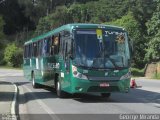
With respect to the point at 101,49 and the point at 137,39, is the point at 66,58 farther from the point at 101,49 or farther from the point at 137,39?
the point at 137,39

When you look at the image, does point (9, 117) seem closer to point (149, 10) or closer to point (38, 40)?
point (38, 40)

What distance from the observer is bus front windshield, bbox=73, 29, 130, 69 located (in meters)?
20.0

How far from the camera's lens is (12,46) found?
91.5 meters

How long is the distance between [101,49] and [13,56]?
70985 mm

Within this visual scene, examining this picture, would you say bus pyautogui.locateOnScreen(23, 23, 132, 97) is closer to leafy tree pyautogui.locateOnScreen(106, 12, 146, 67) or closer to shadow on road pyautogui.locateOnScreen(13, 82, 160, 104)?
shadow on road pyautogui.locateOnScreen(13, 82, 160, 104)

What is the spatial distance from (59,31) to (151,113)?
318 inches

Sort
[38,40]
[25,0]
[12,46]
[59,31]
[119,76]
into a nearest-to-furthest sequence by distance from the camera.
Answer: [119,76] < [59,31] < [38,40] < [12,46] < [25,0]

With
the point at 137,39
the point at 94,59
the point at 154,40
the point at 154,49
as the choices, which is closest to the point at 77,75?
the point at 94,59

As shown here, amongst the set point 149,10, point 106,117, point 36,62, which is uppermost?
point 149,10

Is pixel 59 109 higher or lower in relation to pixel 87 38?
lower

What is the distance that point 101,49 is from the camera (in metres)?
20.2

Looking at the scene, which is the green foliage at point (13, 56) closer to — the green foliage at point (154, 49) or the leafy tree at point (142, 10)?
the leafy tree at point (142, 10)

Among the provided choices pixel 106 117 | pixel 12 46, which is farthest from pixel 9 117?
pixel 12 46

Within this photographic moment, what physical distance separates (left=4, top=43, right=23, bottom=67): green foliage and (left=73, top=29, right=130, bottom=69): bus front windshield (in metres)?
69.2
